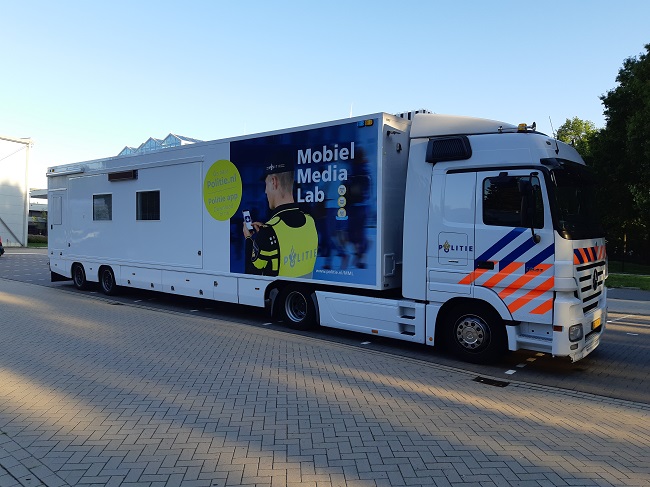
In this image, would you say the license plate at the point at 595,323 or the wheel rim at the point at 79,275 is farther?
the wheel rim at the point at 79,275

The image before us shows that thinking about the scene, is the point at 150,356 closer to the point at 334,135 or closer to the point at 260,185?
the point at 260,185

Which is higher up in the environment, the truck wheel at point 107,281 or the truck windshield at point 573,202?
the truck windshield at point 573,202

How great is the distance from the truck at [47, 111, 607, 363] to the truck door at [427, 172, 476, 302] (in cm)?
1

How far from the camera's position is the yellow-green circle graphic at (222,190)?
9320mm

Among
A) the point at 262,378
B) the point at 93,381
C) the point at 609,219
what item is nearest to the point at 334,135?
the point at 262,378

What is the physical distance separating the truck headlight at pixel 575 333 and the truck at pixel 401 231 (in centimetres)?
1

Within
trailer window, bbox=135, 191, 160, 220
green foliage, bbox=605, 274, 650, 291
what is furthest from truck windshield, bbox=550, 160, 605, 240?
green foliage, bbox=605, 274, 650, 291

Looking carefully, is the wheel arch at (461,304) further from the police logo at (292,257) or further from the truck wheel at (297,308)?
the police logo at (292,257)

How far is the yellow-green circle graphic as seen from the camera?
367 inches

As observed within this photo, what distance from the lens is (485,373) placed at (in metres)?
6.42

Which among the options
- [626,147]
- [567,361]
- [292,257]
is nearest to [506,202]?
[567,361]

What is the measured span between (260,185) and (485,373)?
195 inches

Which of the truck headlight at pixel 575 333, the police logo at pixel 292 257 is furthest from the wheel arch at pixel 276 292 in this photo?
the truck headlight at pixel 575 333

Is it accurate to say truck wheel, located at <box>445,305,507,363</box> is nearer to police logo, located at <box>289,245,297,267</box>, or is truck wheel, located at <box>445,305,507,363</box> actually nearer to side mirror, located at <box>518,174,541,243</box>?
side mirror, located at <box>518,174,541,243</box>
